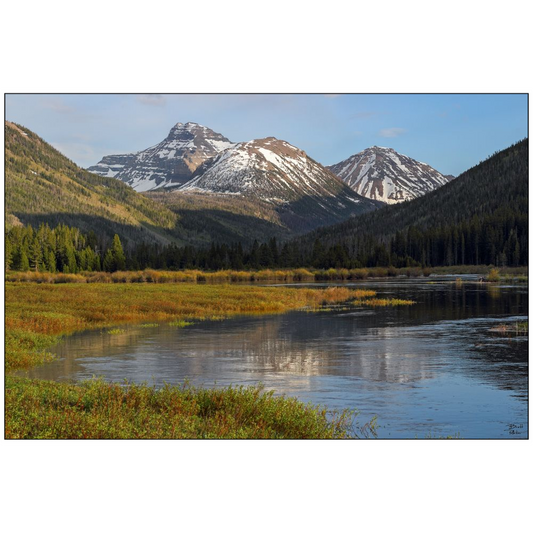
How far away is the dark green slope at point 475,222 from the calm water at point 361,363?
89.1ft

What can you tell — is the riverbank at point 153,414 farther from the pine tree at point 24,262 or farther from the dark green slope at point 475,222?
the pine tree at point 24,262

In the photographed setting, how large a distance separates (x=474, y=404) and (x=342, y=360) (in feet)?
27.1

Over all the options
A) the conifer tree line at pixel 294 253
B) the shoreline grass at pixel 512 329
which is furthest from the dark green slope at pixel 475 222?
the shoreline grass at pixel 512 329

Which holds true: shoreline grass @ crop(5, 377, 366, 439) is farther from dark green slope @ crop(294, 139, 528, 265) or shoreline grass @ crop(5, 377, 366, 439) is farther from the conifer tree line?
the conifer tree line

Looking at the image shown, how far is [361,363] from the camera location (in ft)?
85.5

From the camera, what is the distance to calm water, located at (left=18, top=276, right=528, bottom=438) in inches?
723

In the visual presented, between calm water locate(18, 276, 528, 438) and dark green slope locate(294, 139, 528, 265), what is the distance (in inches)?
1069

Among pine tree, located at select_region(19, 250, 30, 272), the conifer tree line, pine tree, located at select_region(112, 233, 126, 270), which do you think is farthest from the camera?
pine tree, located at select_region(112, 233, 126, 270)

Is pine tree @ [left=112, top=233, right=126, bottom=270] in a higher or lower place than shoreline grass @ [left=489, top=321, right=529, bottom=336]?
higher

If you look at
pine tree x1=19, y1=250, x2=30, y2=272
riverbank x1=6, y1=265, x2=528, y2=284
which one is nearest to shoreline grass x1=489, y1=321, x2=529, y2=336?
riverbank x1=6, y1=265, x2=528, y2=284

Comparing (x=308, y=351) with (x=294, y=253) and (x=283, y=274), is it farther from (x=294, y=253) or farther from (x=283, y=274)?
(x=294, y=253)
